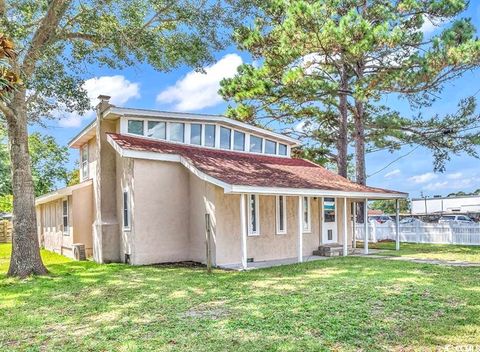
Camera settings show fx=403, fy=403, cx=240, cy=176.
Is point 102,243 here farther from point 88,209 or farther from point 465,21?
point 465,21

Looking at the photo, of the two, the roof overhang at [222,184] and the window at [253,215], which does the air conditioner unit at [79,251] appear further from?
the window at [253,215]

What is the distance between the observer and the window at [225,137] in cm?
1667

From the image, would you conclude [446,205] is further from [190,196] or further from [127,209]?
[127,209]

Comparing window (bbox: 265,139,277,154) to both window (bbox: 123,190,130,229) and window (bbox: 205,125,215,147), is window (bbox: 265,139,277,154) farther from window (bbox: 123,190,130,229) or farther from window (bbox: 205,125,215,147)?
window (bbox: 123,190,130,229)

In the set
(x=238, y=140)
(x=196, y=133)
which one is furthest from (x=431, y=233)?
(x=196, y=133)

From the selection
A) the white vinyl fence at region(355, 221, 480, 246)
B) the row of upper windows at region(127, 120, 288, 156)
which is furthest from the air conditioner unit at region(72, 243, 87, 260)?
the white vinyl fence at region(355, 221, 480, 246)

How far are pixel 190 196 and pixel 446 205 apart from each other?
1464 inches

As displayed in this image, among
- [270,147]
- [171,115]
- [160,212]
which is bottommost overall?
[160,212]

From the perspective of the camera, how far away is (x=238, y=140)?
682 inches

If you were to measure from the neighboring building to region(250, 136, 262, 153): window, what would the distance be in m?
27.0

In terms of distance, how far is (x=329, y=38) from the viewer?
17703mm

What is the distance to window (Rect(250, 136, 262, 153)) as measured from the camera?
1783cm

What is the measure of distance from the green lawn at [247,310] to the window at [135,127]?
216 inches

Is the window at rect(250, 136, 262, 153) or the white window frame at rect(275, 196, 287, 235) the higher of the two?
the window at rect(250, 136, 262, 153)
